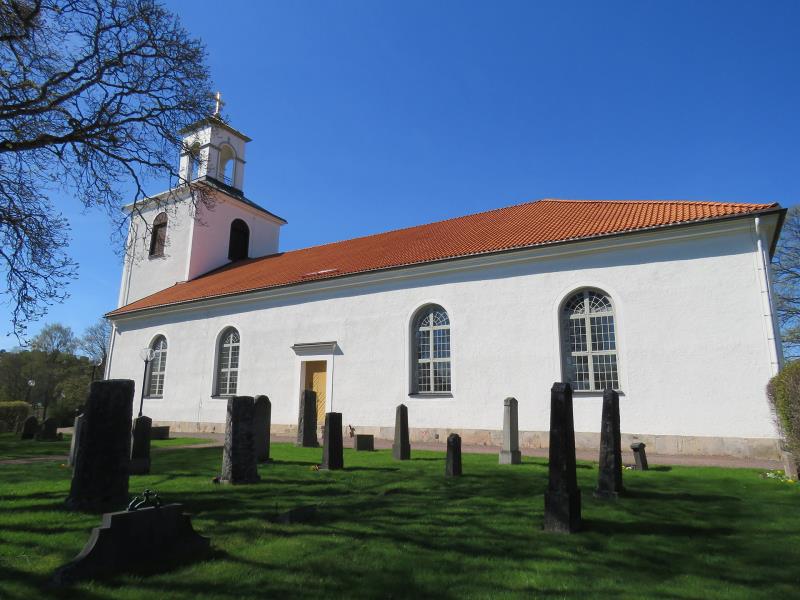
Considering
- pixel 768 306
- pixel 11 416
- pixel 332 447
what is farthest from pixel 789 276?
pixel 11 416

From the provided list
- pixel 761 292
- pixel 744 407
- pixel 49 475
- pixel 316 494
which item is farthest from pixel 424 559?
pixel 761 292

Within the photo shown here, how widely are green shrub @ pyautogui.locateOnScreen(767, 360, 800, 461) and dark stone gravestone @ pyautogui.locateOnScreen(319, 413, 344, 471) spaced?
7.19m

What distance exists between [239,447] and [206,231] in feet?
71.1

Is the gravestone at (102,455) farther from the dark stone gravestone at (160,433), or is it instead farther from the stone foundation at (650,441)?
the dark stone gravestone at (160,433)

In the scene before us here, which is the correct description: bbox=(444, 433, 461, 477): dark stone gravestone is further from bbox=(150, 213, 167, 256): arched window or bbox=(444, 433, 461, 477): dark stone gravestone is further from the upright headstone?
bbox=(150, 213, 167, 256): arched window

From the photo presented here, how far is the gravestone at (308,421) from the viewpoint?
13.3 m

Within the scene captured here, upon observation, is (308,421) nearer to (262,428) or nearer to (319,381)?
(262,428)

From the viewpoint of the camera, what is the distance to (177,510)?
14.0 ft

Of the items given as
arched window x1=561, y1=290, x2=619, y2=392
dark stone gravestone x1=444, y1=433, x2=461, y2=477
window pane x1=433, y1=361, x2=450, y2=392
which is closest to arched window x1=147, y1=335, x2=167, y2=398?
window pane x1=433, y1=361, x2=450, y2=392

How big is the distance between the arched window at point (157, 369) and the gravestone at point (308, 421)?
39.8 feet

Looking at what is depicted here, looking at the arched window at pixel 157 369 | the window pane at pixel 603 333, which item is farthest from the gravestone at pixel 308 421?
the arched window at pixel 157 369

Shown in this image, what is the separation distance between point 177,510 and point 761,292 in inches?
486

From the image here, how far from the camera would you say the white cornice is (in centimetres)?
1217

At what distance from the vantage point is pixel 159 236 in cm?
2881
